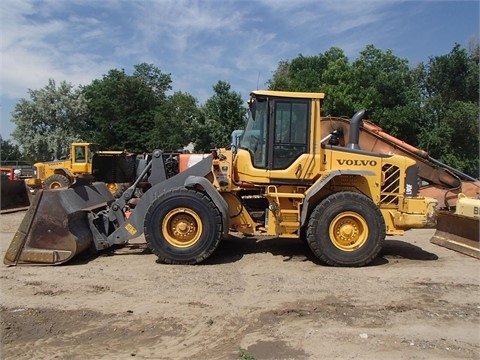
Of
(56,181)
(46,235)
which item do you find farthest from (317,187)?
(56,181)

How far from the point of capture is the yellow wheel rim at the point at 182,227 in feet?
23.6

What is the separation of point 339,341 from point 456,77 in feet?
80.7

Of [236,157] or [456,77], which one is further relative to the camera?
[456,77]

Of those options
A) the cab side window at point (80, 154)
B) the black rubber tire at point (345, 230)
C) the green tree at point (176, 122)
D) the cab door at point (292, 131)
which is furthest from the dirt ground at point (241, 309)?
the green tree at point (176, 122)

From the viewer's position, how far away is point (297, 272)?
6762 millimetres

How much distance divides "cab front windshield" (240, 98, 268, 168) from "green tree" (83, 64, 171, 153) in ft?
127

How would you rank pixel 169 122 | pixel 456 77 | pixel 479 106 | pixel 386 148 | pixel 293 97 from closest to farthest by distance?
pixel 293 97 → pixel 386 148 → pixel 479 106 → pixel 456 77 → pixel 169 122

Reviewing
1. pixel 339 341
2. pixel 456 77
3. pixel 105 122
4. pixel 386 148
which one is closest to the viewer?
pixel 339 341

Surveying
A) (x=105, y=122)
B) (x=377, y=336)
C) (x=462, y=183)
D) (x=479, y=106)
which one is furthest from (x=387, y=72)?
(x=105, y=122)

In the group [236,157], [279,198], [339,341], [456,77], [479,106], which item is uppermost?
[456,77]

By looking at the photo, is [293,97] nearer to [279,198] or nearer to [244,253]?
[279,198]

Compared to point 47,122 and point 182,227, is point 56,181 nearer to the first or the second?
point 182,227

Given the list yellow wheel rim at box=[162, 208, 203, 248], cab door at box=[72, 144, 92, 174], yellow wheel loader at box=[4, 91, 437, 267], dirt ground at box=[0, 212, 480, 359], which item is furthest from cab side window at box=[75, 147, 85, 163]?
yellow wheel rim at box=[162, 208, 203, 248]

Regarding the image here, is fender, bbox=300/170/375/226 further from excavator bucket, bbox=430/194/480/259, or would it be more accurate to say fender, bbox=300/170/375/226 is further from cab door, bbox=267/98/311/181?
excavator bucket, bbox=430/194/480/259
